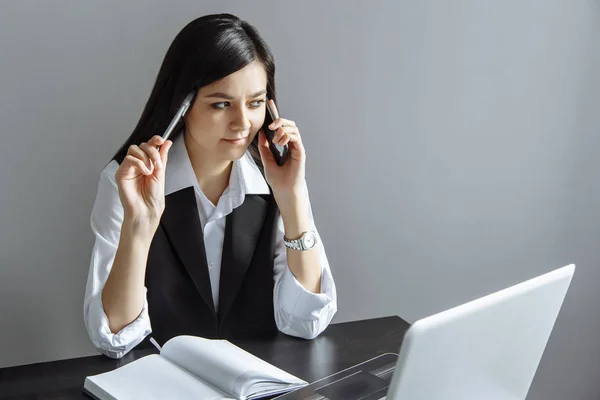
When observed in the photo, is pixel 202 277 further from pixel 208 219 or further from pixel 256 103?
pixel 256 103

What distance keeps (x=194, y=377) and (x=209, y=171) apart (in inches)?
25.2

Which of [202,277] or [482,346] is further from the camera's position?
[202,277]

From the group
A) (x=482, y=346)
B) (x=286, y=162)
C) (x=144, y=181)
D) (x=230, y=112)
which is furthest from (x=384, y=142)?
(x=482, y=346)

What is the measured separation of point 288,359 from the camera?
1651 millimetres

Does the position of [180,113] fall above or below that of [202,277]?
above

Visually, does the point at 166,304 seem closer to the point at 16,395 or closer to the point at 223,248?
the point at 223,248

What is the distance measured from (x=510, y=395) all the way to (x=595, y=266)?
1.65m

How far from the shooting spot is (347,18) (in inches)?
91.9

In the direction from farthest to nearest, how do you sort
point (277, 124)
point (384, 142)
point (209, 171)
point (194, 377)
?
point (384, 142) → point (209, 171) → point (277, 124) → point (194, 377)

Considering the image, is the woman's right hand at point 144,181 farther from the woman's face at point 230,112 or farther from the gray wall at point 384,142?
the gray wall at point 384,142

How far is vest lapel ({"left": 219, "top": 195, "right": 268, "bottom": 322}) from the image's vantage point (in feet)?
6.29

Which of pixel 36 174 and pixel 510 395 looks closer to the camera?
pixel 510 395

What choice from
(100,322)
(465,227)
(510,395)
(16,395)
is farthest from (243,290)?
(465,227)

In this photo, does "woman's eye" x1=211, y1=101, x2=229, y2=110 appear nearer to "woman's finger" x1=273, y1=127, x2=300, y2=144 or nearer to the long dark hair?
the long dark hair
